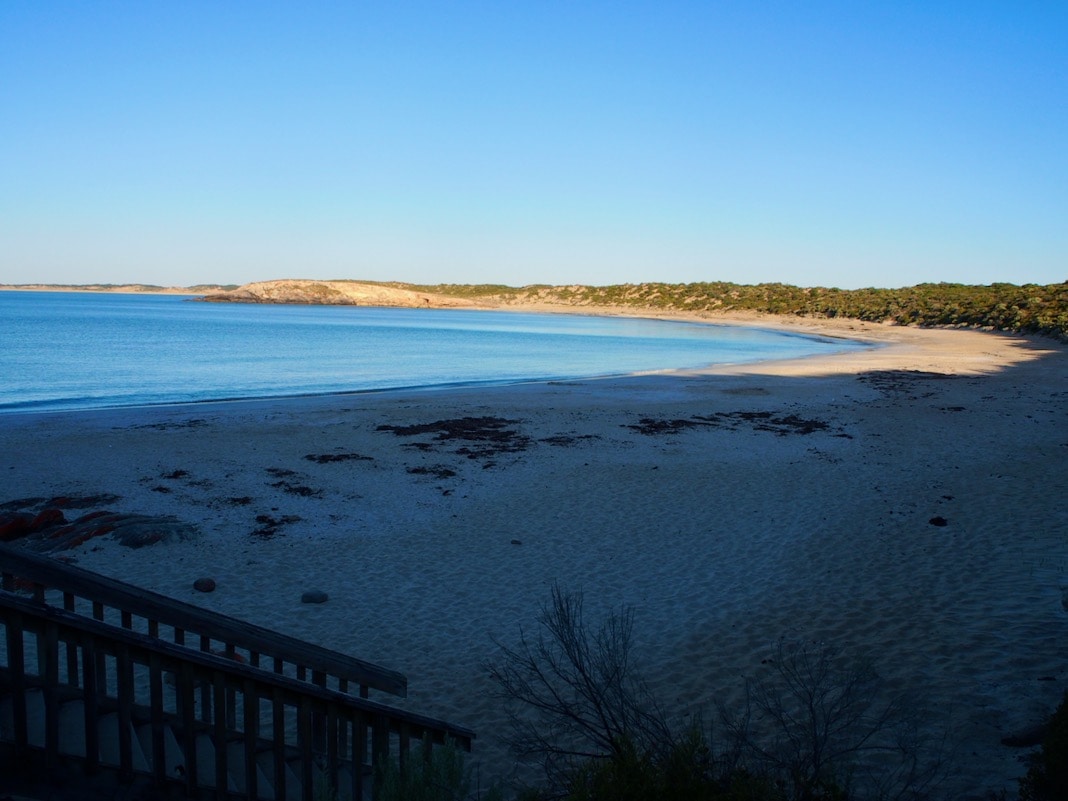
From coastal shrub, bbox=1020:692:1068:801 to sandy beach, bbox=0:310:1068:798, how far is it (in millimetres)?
590

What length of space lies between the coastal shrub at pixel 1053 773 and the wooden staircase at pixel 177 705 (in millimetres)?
2693

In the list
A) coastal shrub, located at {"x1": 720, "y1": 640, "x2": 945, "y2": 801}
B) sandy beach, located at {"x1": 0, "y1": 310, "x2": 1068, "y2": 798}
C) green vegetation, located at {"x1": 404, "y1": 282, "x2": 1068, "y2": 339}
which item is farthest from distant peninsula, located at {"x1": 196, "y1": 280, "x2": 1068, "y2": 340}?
coastal shrub, located at {"x1": 720, "y1": 640, "x2": 945, "y2": 801}

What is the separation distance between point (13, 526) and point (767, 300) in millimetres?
119627

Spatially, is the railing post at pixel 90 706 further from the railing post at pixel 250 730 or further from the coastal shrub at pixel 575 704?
the coastal shrub at pixel 575 704

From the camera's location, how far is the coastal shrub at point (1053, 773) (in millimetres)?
3555

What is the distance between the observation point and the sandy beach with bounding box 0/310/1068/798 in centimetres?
625

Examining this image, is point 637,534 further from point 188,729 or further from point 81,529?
point 188,729

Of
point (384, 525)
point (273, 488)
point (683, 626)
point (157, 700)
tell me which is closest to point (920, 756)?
point (683, 626)

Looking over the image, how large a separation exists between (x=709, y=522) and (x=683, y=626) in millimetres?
3543

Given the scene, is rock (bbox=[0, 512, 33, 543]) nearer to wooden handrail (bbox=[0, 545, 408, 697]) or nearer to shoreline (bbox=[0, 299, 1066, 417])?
wooden handrail (bbox=[0, 545, 408, 697])

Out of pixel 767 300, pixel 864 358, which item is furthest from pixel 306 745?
pixel 767 300

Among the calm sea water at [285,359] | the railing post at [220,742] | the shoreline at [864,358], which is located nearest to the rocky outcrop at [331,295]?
the calm sea water at [285,359]

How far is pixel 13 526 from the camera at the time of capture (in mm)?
9445

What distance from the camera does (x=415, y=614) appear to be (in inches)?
292
